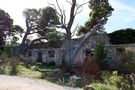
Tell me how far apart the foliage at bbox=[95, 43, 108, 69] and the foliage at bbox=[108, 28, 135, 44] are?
1554 cm

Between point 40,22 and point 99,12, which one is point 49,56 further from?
point 40,22

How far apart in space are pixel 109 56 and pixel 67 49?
770cm

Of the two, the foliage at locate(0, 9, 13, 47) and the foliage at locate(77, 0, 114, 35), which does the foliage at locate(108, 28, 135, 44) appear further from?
the foliage at locate(0, 9, 13, 47)

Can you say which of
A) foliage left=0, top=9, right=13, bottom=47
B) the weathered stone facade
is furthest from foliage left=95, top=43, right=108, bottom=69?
foliage left=0, top=9, right=13, bottom=47

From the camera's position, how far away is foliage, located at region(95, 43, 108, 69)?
29733 millimetres

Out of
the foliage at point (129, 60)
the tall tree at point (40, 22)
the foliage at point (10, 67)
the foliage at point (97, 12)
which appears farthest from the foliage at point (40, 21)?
the foliage at point (129, 60)

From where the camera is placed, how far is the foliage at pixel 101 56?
97.5 ft

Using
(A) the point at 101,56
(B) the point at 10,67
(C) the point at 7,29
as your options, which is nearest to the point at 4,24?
(C) the point at 7,29

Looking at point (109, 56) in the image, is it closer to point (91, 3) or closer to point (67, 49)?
point (67, 49)

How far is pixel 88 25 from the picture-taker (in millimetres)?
49906

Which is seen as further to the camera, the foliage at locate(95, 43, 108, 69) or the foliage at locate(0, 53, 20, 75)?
the foliage at locate(95, 43, 108, 69)

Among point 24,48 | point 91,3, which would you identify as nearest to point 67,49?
point 91,3

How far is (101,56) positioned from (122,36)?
1644 cm

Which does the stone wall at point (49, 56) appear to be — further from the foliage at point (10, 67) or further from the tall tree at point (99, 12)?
the foliage at point (10, 67)
